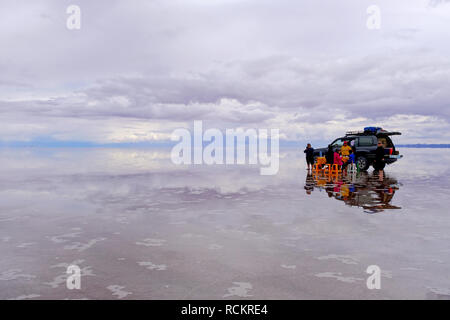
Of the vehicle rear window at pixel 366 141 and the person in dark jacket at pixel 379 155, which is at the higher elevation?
the vehicle rear window at pixel 366 141

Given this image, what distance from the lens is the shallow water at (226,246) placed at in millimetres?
4785

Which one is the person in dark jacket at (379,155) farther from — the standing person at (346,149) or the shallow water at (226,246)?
the shallow water at (226,246)

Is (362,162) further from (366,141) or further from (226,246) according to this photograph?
(226,246)

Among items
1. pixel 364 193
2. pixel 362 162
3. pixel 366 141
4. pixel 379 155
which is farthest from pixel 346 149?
pixel 364 193

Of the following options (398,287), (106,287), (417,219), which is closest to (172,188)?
(417,219)

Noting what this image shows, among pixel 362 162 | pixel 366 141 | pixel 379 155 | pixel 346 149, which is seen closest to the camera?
pixel 346 149

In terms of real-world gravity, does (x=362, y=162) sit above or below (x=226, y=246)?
above

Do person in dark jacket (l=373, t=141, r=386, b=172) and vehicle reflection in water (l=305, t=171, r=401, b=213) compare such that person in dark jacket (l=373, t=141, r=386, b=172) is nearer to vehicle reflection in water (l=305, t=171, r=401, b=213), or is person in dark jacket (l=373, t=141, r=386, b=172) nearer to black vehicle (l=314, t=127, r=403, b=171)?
black vehicle (l=314, t=127, r=403, b=171)

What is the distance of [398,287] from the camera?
4.78 m

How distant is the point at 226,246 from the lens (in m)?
6.73

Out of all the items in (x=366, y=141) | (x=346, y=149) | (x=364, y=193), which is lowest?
(x=364, y=193)

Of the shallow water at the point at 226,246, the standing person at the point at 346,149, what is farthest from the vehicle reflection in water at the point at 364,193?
the standing person at the point at 346,149
